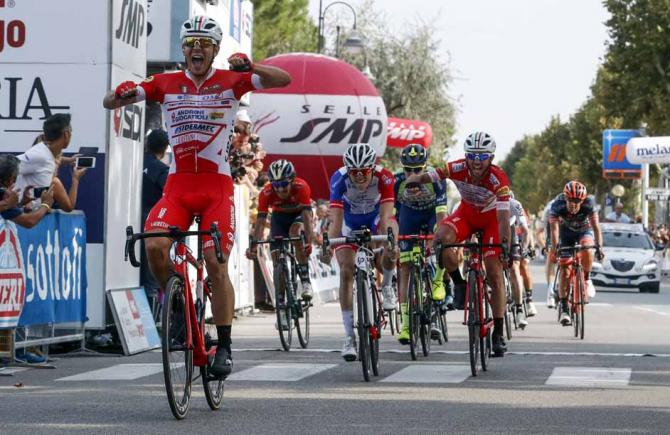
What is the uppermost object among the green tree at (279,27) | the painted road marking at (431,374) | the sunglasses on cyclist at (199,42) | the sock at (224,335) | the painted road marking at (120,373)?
the green tree at (279,27)

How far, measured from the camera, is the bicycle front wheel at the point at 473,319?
13609 mm

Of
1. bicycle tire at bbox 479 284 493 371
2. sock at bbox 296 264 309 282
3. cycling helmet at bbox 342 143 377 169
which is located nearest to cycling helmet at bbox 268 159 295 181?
sock at bbox 296 264 309 282

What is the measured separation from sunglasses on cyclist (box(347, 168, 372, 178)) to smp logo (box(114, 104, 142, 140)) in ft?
10.7

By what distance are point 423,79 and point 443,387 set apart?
7086 centimetres

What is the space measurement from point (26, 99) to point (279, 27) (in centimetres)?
7064

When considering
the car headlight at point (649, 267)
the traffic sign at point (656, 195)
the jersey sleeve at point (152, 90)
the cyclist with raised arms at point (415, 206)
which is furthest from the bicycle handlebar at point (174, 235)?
the traffic sign at point (656, 195)

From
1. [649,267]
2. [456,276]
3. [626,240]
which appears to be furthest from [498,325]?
[626,240]

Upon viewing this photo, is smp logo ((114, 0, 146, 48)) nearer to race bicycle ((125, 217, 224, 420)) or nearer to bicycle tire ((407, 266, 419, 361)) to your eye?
bicycle tire ((407, 266, 419, 361))

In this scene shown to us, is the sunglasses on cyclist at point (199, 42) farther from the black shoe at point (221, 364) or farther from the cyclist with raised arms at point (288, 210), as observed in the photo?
the cyclist with raised arms at point (288, 210)

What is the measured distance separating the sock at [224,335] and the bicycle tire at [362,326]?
250cm

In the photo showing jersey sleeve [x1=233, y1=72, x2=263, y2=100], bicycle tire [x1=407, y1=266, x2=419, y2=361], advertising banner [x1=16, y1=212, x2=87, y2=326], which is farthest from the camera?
bicycle tire [x1=407, y1=266, x2=419, y2=361]

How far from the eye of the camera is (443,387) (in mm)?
12438

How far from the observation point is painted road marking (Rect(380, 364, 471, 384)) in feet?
42.8

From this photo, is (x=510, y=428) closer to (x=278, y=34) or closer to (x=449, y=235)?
(x=449, y=235)
